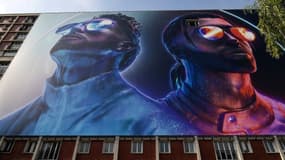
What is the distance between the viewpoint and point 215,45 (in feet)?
93.0

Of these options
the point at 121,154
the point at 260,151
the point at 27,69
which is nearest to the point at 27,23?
the point at 27,69

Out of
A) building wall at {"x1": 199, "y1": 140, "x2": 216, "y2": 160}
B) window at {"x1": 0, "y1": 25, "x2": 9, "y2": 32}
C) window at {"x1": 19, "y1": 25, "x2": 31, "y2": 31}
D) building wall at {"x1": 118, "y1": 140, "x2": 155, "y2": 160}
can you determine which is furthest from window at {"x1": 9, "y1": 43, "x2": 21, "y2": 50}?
building wall at {"x1": 199, "y1": 140, "x2": 216, "y2": 160}

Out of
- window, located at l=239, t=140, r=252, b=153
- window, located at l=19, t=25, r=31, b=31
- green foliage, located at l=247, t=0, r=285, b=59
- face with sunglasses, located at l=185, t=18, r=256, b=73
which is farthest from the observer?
window, located at l=19, t=25, r=31, b=31

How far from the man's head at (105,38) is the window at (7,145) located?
1042cm

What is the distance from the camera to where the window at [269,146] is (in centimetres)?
2123

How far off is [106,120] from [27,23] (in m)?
23.0

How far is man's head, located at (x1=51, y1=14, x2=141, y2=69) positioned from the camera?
28.5 m

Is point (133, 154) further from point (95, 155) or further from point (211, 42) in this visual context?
point (211, 42)

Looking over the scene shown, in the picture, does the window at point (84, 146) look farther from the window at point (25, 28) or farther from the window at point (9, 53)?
the window at point (25, 28)

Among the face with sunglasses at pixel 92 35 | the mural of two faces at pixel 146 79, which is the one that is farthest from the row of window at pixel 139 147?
Answer: the face with sunglasses at pixel 92 35

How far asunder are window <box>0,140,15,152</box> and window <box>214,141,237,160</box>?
50.9 ft

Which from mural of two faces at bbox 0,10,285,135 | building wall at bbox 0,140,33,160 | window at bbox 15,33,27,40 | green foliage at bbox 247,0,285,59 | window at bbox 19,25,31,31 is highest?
window at bbox 19,25,31,31

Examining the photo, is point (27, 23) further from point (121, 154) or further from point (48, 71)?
point (121, 154)

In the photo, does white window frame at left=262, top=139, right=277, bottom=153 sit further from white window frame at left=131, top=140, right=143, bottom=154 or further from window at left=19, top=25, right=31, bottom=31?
window at left=19, top=25, right=31, bottom=31
